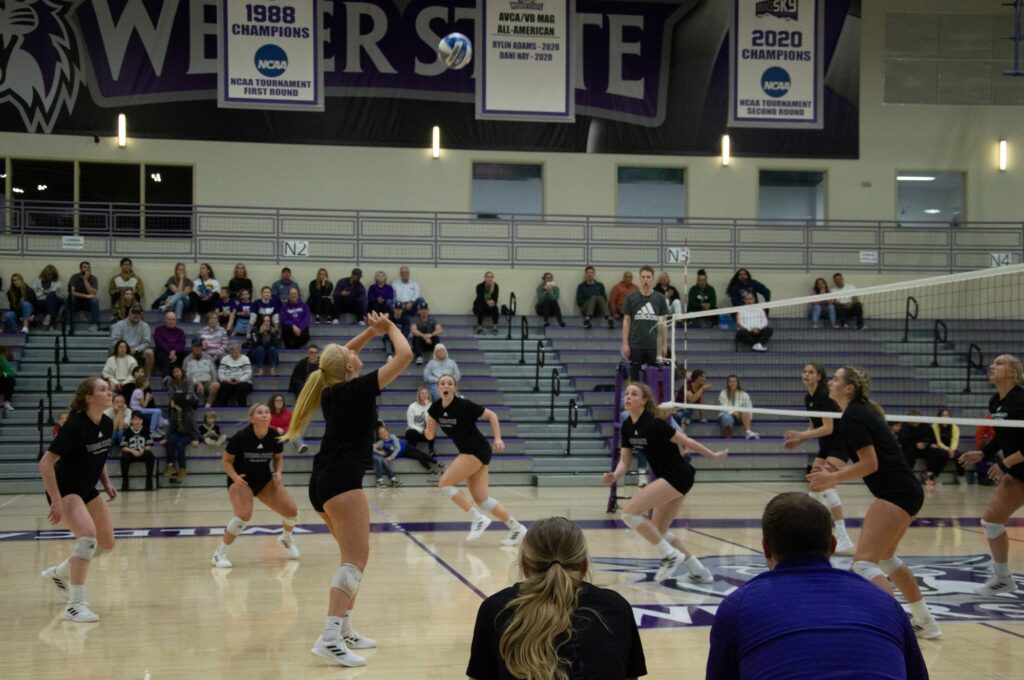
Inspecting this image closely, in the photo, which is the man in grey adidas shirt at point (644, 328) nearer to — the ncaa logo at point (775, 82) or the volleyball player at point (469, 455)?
the volleyball player at point (469, 455)

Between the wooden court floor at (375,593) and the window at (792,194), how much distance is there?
505 inches

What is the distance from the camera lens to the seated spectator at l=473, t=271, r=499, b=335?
23.4 meters

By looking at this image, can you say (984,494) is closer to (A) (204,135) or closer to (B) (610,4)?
(B) (610,4)

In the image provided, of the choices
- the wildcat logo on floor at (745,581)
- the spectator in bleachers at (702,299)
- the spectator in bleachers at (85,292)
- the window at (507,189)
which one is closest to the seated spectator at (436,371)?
the spectator in bleachers at (702,299)

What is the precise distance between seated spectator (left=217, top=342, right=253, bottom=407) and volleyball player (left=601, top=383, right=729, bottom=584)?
1166 cm

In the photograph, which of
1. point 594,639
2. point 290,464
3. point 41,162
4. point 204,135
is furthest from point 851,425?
point 41,162

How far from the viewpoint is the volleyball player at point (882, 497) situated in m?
7.27

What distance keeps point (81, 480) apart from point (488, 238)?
17.8 meters

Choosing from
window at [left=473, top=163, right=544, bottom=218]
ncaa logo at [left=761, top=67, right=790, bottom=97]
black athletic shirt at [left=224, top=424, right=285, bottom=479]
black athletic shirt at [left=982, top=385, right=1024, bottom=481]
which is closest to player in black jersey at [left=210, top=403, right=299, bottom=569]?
black athletic shirt at [left=224, top=424, right=285, bottom=479]

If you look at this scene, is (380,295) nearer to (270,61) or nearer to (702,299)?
(270,61)

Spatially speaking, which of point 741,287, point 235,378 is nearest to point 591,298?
point 741,287

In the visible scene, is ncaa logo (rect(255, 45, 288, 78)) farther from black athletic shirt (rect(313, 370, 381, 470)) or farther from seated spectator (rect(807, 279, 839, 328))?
seated spectator (rect(807, 279, 839, 328))

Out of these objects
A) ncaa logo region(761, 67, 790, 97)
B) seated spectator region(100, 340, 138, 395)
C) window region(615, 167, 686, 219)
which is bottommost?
seated spectator region(100, 340, 138, 395)

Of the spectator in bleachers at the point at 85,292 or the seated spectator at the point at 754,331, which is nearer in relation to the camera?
the spectator in bleachers at the point at 85,292
